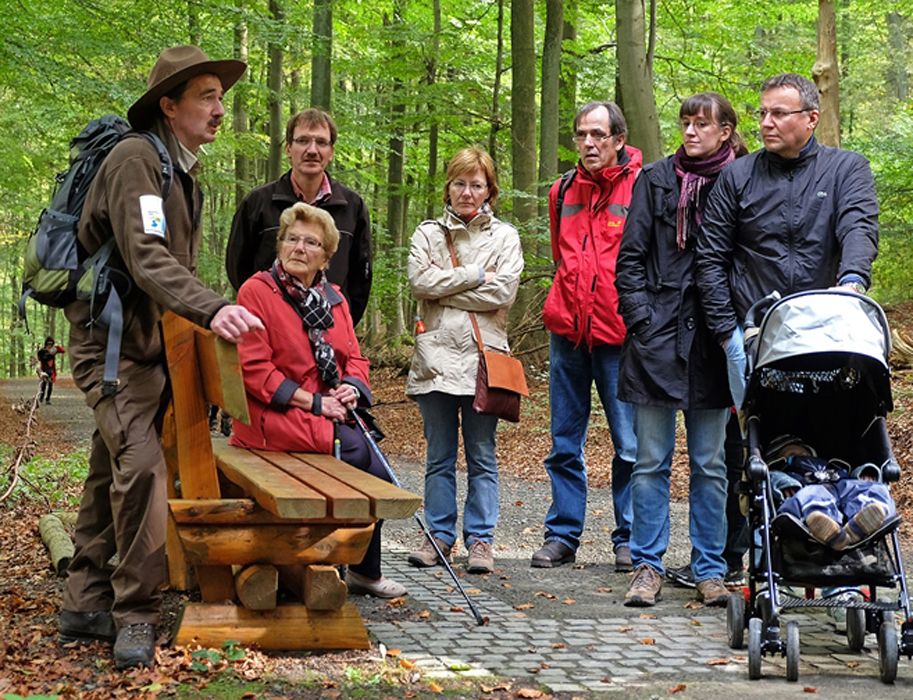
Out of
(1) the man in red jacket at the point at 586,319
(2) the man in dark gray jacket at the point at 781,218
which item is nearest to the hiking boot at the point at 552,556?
(1) the man in red jacket at the point at 586,319

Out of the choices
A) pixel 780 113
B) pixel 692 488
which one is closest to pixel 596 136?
pixel 780 113

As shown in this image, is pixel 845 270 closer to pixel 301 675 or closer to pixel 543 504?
pixel 301 675

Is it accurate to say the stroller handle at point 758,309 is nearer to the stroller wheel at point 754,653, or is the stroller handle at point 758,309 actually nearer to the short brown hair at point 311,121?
the stroller wheel at point 754,653

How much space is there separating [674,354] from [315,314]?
1.85m

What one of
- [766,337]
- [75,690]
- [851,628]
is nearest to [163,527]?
[75,690]

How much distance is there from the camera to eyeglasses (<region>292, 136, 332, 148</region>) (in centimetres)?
619

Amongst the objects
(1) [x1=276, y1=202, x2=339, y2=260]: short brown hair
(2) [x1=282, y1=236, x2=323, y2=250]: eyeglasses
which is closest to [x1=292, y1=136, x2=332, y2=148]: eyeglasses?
(1) [x1=276, y1=202, x2=339, y2=260]: short brown hair

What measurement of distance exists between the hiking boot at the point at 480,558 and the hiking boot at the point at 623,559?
0.76 meters

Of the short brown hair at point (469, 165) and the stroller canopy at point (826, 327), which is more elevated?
the short brown hair at point (469, 165)

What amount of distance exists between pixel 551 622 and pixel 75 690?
87.1 inches

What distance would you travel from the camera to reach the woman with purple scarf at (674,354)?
18.8 feet

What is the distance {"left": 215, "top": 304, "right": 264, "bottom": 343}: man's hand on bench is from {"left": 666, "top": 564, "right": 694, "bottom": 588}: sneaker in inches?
120

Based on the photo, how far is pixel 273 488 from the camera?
13.6ft

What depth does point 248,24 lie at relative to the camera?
1479 centimetres
